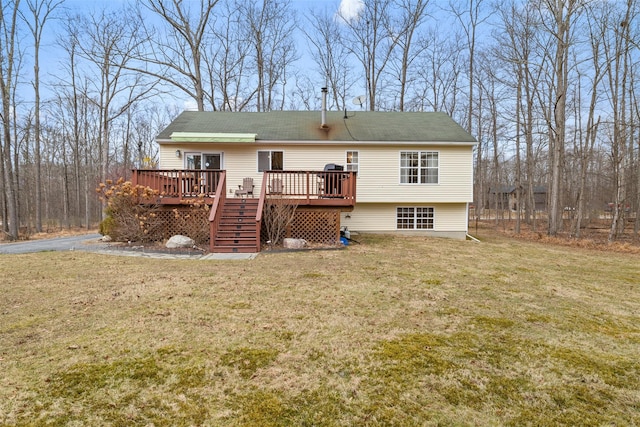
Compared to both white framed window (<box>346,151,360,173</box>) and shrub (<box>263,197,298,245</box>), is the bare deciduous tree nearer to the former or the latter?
shrub (<box>263,197,298,245</box>)

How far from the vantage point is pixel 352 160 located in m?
12.3

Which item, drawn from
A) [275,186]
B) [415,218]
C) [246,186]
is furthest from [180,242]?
[415,218]

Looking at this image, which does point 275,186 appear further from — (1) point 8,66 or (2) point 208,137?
(1) point 8,66

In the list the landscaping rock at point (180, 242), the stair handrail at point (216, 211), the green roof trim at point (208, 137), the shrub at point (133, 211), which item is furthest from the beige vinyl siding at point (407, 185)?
the shrub at point (133, 211)

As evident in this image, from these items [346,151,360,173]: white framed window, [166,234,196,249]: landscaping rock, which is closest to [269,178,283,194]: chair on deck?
[166,234,196,249]: landscaping rock

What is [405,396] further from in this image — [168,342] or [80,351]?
[80,351]

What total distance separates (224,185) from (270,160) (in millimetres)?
2837

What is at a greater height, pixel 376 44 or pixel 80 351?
pixel 376 44

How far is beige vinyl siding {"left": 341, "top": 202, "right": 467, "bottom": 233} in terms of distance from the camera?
12.6m

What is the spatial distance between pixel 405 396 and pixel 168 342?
2.35 metres

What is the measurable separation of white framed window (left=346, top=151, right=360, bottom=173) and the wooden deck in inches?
96.3

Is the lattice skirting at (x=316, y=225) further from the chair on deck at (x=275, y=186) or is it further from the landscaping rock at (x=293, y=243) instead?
the chair on deck at (x=275, y=186)

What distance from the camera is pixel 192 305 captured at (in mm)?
4270

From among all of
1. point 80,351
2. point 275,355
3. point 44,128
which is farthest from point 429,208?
point 44,128
